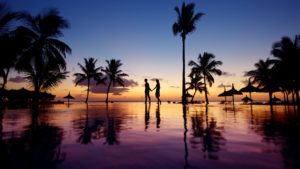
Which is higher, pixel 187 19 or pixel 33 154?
pixel 187 19

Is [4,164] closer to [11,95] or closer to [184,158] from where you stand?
[184,158]

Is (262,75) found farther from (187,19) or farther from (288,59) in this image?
(187,19)

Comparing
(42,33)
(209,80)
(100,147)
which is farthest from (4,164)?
(209,80)

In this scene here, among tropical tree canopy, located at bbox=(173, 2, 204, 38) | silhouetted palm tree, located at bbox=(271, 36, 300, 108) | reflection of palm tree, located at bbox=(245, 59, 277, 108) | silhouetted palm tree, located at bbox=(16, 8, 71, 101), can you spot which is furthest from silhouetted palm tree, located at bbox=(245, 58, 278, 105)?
silhouetted palm tree, located at bbox=(16, 8, 71, 101)

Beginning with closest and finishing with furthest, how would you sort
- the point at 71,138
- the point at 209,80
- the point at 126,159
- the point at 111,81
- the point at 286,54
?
the point at 126,159 → the point at 71,138 → the point at 286,54 → the point at 209,80 → the point at 111,81

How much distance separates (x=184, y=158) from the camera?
2.66 metres

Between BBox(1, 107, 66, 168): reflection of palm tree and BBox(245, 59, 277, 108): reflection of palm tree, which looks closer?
BBox(1, 107, 66, 168): reflection of palm tree

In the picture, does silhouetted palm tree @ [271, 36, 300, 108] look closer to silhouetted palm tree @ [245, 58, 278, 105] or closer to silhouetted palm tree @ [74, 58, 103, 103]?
silhouetted palm tree @ [245, 58, 278, 105]

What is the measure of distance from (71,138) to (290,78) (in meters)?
31.2

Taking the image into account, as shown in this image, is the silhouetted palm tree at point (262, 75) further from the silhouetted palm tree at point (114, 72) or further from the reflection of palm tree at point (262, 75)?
the silhouetted palm tree at point (114, 72)

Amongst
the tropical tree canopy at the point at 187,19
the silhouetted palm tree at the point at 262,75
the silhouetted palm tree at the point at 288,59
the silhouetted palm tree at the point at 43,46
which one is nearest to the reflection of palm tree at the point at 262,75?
the silhouetted palm tree at the point at 262,75

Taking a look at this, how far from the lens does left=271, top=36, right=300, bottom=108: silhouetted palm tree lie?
26938 mm

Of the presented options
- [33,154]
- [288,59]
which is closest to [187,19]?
[288,59]

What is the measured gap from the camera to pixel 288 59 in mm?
27438
